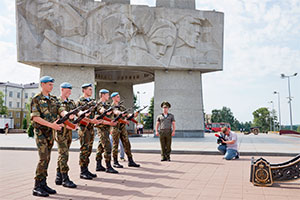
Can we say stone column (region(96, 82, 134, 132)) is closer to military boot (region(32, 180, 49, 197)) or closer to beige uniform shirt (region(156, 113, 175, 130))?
beige uniform shirt (region(156, 113, 175, 130))

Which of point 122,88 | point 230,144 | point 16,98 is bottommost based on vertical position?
point 230,144

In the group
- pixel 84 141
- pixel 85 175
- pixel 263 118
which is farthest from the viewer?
pixel 263 118

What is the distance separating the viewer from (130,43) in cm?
2152

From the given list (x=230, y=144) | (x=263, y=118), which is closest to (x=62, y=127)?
(x=230, y=144)

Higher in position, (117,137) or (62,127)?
(62,127)

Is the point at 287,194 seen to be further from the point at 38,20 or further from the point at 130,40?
the point at 38,20

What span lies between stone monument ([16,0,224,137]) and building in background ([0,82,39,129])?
186 ft

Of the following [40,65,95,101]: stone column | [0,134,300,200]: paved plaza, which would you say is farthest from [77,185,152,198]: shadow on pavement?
[40,65,95,101]: stone column

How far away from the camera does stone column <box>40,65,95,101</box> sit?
21.5 meters

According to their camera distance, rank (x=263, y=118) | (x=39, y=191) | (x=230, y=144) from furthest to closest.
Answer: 1. (x=263, y=118)
2. (x=230, y=144)
3. (x=39, y=191)

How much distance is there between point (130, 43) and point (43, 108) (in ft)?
56.6

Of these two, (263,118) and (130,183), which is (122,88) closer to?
(130,183)

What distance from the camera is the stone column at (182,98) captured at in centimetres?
2275

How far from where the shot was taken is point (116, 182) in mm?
5918
